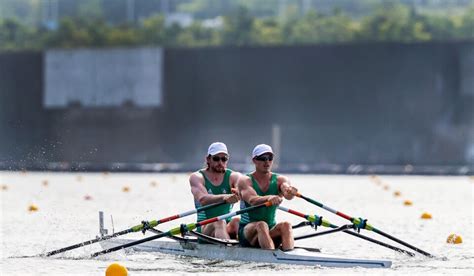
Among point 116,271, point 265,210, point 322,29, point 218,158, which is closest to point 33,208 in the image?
point 218,158

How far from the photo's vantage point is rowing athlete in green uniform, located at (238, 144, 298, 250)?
13859mm

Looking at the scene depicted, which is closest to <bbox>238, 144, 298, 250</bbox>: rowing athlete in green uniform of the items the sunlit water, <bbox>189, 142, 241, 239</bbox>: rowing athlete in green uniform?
the sunlit water

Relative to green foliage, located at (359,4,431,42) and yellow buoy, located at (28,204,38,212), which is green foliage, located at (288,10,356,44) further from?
yellow buoy, located at (28,204,38,212)

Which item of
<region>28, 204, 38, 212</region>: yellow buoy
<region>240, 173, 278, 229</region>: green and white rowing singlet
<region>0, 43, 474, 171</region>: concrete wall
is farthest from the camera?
<region>0, 43, 474, 171</region>: concrete wall

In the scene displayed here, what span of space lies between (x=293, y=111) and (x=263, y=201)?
3517 centimetres

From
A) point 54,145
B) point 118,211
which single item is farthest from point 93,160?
point 118,211

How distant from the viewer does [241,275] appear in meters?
13.0

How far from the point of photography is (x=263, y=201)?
13.9 m

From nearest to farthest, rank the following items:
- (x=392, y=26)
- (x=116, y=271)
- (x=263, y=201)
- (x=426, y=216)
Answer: (x=116, y=271), (x=263, y=201), (x=426, y=216), (x=392, y=26)

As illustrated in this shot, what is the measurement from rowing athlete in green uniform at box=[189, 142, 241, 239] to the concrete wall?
28.6 meters

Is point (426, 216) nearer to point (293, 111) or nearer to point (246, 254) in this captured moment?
point (246, 254)

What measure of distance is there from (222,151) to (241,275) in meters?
2.26

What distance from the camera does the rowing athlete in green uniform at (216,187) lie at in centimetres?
1483

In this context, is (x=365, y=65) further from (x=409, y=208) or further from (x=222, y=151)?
(x=222, y=151)
